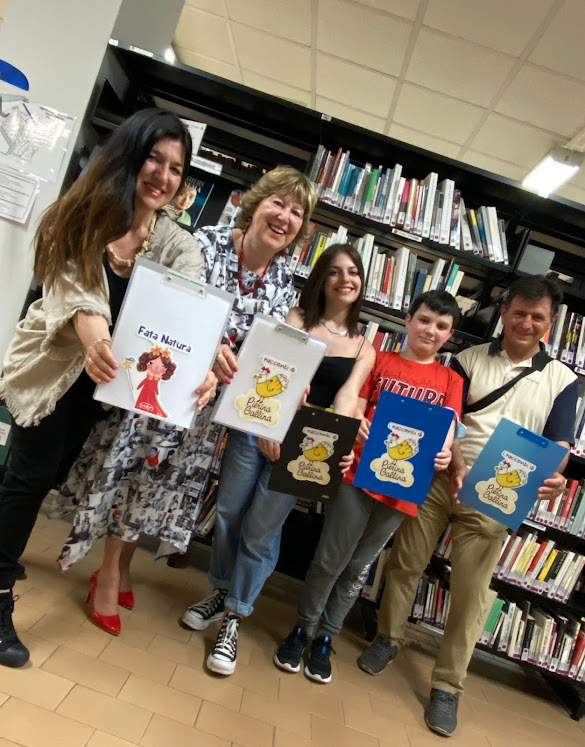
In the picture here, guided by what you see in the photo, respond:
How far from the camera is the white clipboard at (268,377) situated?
1.39 metres

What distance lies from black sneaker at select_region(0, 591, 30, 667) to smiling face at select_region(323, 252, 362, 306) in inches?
57.6

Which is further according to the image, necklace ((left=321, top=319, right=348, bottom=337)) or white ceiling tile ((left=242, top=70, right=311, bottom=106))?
white ceiling tile ((left=242, top=70, right=311, bottom=106))

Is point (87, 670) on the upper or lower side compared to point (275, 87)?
lower

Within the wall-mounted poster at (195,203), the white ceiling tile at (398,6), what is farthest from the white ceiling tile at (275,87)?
the wall-mounted poster at (195,203)

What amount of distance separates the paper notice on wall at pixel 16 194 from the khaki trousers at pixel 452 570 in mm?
2351

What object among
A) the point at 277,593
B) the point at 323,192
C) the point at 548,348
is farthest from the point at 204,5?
the point at 277,593

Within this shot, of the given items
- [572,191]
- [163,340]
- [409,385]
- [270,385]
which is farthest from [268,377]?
[572,191]

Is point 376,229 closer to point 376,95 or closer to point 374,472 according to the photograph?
point 374,472

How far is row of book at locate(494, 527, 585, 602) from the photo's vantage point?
91.3 inches

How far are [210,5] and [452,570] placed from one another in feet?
15.2

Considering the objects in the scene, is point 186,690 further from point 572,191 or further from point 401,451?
point 572,191

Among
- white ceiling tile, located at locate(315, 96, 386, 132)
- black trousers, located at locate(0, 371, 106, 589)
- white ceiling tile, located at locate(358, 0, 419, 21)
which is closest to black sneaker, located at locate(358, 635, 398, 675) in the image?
black trousers, located at locate(0, 371, 106, 589)

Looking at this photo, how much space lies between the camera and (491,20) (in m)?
3.19

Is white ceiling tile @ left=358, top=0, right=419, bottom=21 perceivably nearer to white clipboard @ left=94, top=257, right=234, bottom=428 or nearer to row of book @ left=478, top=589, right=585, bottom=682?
white clipboard @ left=94, top=257, right=234, bottom=428
